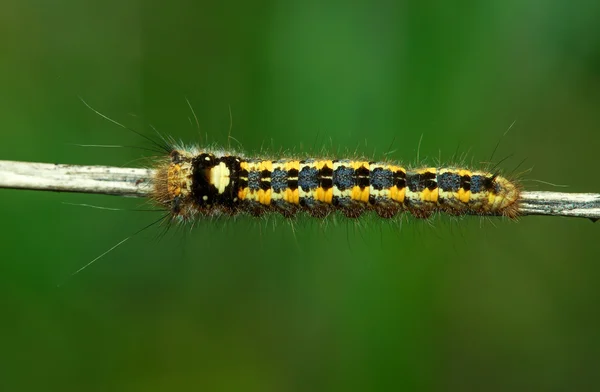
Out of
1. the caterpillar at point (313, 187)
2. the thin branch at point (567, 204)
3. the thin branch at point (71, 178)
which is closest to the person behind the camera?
the thin branch at point (71, 178)

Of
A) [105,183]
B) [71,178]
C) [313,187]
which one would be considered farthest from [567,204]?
[71,178]

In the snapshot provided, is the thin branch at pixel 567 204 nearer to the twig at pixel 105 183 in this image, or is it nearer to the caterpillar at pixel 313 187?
the twig at pixel 105 183

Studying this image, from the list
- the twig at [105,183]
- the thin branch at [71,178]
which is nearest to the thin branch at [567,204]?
the twig at [105,183]

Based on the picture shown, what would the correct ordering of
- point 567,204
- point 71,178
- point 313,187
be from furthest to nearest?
1. point 313,187
2. point 567,204
3. point 71,178

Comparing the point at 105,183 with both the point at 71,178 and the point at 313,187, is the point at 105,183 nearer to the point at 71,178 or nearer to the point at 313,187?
the point at 71,178

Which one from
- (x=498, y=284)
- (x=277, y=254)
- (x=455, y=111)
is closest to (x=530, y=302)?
(x=498, y=284)

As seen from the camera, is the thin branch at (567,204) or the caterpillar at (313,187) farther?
the caterpillar at (313,187)
